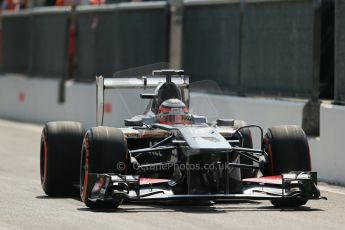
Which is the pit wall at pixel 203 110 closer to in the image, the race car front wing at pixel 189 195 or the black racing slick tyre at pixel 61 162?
the black racing slick tyre at pixel 61 162

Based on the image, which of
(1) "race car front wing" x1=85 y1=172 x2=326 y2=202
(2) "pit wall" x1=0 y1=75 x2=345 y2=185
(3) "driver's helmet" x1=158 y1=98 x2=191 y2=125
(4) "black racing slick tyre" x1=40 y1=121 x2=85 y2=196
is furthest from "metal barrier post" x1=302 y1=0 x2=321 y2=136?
(4) "black racing slick tyre" x1=40 y1=121 x2=85 y2=196

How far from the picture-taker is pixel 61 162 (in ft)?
43.8

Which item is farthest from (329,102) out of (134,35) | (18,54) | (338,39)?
(18,54)

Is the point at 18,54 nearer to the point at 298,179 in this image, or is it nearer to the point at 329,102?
the point at 329,102

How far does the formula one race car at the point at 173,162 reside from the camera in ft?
39.0

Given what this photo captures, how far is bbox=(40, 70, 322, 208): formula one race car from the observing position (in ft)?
39.0

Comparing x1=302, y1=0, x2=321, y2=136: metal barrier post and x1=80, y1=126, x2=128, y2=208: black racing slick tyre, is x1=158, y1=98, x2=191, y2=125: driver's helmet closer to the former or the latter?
x1=80, y1=126, x2=128, y2=208: black racing slick tyre

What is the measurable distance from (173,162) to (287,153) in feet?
4.15

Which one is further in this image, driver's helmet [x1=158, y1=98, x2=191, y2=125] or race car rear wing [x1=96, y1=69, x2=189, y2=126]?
race car rear wing [x1=96, y1=69, x2=189, y2=126]

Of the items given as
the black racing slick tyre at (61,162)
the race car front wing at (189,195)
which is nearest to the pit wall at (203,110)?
the black racing slick tyre at (61,162)

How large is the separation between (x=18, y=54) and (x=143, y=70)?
15.8 metres

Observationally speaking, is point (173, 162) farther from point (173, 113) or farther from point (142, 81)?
point (142, 81)

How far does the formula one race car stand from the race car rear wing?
495 mm

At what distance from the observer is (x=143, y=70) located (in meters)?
14.6
